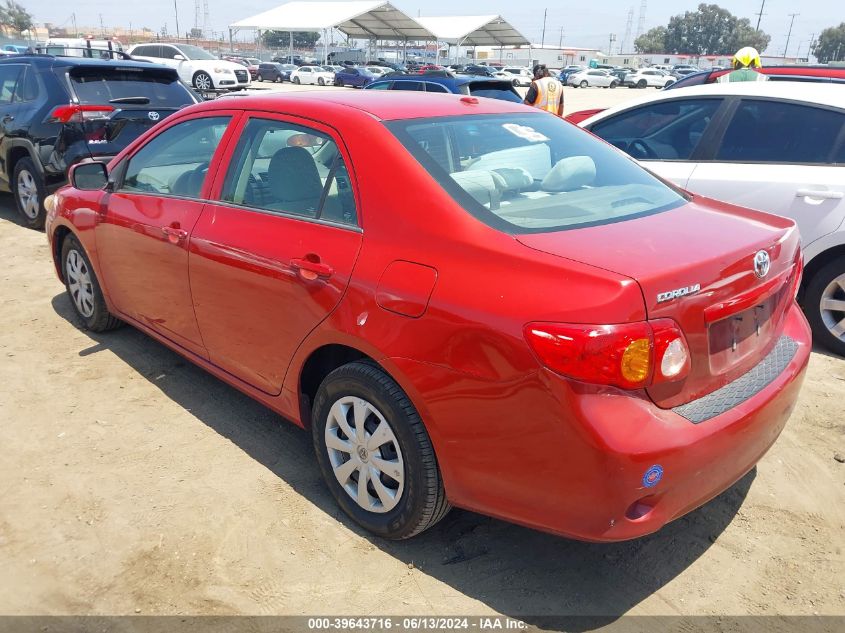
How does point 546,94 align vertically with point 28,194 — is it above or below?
above

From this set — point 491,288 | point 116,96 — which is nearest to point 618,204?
point 491,288

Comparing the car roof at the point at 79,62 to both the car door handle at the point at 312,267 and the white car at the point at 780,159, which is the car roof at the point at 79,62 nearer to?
the white car at the point at 780,159

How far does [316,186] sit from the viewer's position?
2.96m

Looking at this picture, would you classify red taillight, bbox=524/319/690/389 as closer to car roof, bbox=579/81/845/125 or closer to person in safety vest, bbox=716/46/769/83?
car roof, bbox=579/81/845/125

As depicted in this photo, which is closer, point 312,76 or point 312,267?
point 312,267

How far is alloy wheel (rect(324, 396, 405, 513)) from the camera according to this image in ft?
8.63

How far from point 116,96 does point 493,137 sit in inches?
222

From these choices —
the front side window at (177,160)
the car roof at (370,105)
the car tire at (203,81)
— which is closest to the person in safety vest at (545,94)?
the car roof at (370,105)

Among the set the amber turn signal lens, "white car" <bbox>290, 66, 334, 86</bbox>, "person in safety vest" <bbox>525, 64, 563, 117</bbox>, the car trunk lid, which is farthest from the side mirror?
"white car" <bbox>290, 66, 334, 86</bbox>

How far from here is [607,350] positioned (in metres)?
2.04

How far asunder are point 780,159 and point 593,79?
5927 cm

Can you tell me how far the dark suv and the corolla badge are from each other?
21.0 ft

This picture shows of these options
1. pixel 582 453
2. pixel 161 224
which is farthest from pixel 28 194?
pixel 582 453

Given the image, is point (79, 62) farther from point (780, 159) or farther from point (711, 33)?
A: point (711, 33)
